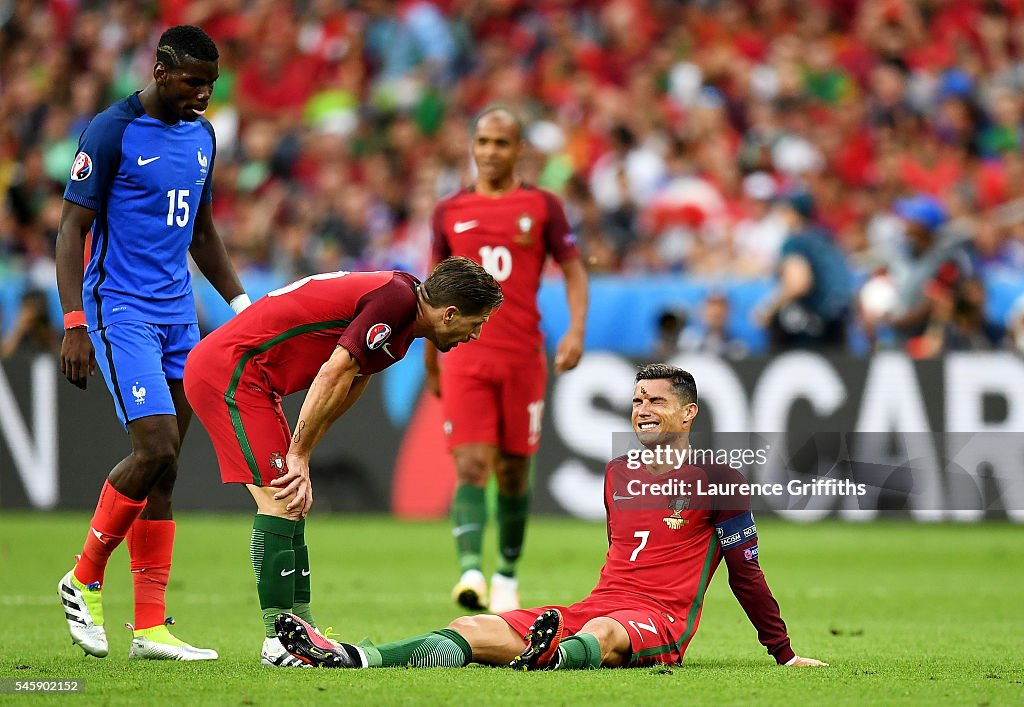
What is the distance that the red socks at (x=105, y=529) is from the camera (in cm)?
656

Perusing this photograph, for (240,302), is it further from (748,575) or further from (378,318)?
(748,575)

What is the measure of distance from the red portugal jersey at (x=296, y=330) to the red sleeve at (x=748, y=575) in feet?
4.82

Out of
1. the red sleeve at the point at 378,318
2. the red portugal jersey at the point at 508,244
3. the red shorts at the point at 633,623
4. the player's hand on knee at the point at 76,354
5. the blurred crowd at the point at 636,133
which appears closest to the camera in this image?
the red sleeve at the point at 378,318

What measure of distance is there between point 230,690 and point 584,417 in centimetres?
890

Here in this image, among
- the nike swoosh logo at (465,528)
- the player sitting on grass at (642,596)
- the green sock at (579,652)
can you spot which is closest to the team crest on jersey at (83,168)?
the player sitting on grass at (642,596)

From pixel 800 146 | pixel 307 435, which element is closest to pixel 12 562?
pixel 307 435

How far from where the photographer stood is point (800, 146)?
18.1 metres

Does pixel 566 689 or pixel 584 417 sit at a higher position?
pixel 584 417

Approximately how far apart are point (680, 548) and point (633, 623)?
408 mm

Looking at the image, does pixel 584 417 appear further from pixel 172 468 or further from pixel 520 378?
pixel 172 468

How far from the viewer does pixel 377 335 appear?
19.3 feet

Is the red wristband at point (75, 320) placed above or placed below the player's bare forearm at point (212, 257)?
below

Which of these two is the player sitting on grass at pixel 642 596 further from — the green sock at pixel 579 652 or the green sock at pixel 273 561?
the green sock at pixel 273 561

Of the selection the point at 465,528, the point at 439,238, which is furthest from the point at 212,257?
the point at 465,528
